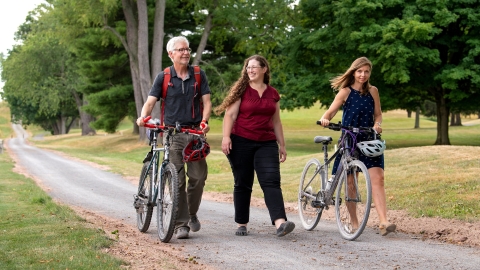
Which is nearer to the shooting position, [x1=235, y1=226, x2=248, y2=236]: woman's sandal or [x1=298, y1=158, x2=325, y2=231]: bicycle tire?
[x1=235, y1=226, x2=248, y2=236]: woman's sandal

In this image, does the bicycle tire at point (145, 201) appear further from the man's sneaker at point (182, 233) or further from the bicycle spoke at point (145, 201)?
the man's sneaker at point (182, 233)

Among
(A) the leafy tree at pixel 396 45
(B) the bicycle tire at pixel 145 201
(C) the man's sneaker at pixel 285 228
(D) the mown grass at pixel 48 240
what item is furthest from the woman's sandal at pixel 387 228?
(A) the leafy tree at pixel 396 45

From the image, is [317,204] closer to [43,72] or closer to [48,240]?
[48,240]

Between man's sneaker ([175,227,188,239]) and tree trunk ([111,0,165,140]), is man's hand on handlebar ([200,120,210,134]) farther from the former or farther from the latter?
tree trunk ([111,0,165,140])

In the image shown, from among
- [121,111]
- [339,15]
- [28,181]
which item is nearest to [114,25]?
[121,111]

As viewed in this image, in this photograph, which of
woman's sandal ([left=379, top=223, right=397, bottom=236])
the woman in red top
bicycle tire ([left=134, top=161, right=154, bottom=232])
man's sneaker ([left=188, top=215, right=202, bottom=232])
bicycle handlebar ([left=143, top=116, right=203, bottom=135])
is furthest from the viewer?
man's sneaker ([left=188, top=215, right=202, bottom=232])

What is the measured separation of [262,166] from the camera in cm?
843

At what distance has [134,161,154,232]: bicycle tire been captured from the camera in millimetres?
8555

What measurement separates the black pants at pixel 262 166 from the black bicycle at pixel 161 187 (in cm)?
56

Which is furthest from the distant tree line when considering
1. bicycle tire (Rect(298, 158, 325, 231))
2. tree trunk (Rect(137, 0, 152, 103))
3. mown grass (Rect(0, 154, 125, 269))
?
mown grass (Rect(0, 154, 125, 269))

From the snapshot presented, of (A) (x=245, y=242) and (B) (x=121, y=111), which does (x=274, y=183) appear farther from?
(B) (x=121, y=111)

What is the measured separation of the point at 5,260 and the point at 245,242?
8.44 ft

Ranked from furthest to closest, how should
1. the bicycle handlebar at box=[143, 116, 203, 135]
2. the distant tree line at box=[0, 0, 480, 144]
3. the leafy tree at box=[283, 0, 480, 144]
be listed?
the distant tree line at box=[0, 0, 480, 144]
the leafy tree at box=[283, 0, 480, 144]
the bicycle handlebar at box=[143, 116, 203, 135]

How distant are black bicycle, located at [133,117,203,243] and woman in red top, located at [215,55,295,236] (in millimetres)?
482
